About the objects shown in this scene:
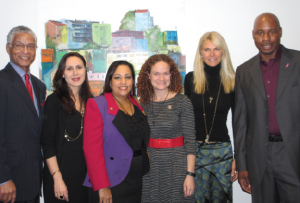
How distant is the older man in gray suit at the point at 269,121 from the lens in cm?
165

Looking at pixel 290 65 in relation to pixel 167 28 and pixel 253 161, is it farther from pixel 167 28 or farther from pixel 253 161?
pixel 167 28

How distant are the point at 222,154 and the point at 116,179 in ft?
3.43

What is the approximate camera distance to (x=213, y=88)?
2.22 metres

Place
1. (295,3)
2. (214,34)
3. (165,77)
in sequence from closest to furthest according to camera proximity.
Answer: (165,77) < (214,34) < (295,3)

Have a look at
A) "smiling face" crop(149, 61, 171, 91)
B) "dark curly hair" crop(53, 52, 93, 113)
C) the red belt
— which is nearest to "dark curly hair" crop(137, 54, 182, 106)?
"smiling face" crop(149, 61, 171, 91)

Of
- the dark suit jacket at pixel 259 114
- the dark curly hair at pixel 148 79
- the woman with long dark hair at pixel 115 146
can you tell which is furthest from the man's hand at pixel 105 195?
the dark suit jacket at pixel 259 114

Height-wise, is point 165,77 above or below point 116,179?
above

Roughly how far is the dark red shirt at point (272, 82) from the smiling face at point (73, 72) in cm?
161

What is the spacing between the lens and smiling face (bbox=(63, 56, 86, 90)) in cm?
194

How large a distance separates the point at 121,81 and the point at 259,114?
3.86ft

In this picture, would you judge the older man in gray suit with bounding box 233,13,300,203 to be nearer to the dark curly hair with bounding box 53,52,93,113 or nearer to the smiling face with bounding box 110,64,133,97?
the smiling face with bounding box 110,64,133,97

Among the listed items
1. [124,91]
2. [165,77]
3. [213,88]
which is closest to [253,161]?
[213,88]

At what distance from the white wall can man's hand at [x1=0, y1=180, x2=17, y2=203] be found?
5.16 ft

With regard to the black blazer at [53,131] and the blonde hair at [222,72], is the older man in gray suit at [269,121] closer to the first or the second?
the blonde hair at [222,72]
